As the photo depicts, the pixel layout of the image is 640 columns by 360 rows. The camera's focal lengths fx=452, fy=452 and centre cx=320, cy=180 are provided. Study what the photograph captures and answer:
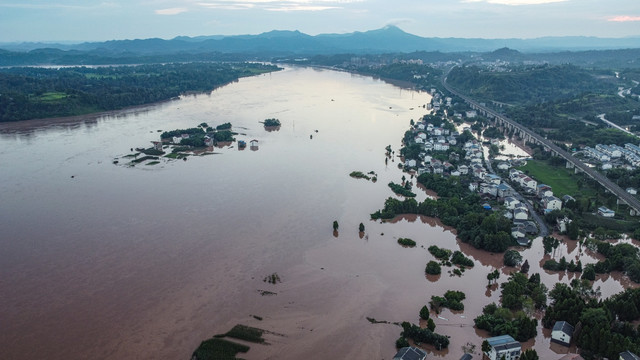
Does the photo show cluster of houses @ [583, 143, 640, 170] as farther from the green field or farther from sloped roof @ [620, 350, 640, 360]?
sloped roof @ [620, 350, 640, 360]

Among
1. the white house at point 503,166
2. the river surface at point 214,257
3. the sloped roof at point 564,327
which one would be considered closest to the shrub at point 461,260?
the river surface at point 214,257

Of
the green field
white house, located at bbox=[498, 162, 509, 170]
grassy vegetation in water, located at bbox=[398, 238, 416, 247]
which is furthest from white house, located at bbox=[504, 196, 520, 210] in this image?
white house, located at bbox=[498, 162, 509, 170]

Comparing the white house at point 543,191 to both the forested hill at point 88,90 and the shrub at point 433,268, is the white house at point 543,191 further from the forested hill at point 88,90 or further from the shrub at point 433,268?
the forested hill at point 88,90

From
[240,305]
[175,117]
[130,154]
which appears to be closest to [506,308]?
[240,305]

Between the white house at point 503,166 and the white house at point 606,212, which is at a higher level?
the white house at point 503,166

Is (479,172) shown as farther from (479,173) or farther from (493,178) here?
(493,178)
